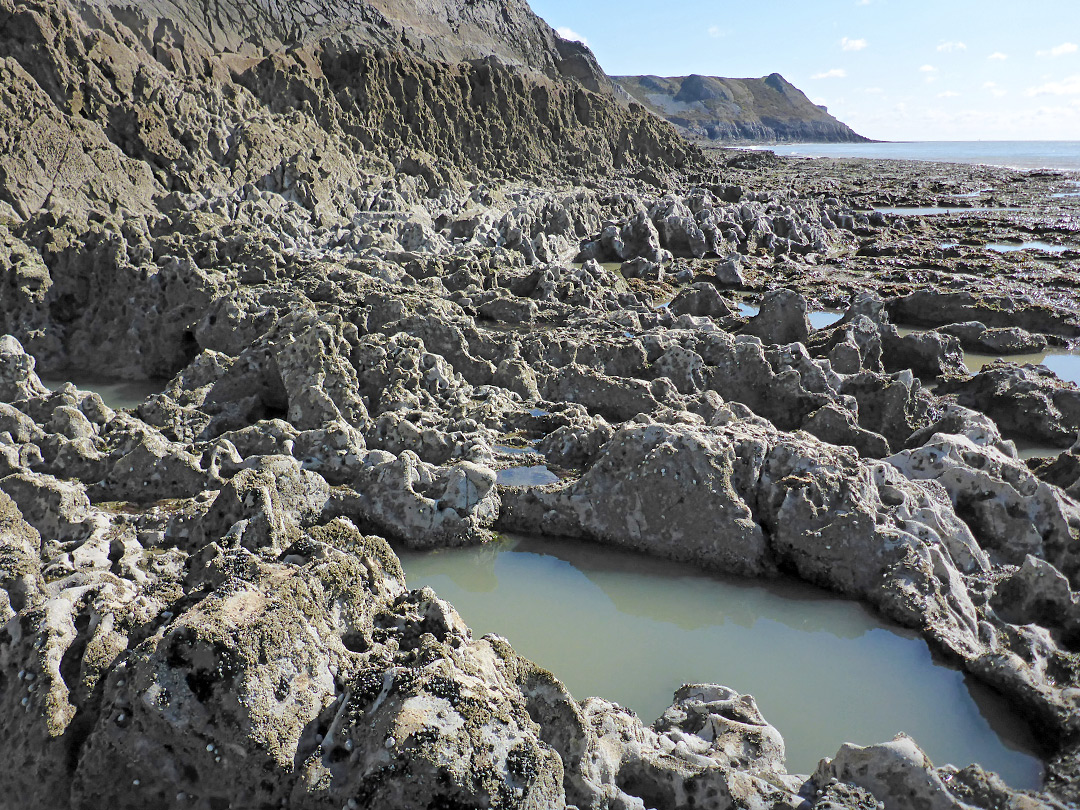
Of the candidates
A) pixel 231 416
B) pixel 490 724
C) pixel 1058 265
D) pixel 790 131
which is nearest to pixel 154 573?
pixel 490 724

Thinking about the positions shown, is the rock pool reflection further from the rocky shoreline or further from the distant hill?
the distant hill

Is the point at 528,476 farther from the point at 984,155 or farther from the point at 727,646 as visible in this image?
the point at 984,155

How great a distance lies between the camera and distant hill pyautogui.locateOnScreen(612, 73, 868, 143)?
159m

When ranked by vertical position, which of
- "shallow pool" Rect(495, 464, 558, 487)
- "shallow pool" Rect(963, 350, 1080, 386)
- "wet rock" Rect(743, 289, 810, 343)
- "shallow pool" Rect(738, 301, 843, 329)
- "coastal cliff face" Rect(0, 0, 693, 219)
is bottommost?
"shallow pool" Rect(738, 301, 843, 329)

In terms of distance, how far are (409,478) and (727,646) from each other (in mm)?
2587

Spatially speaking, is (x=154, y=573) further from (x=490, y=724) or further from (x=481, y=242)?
(x=481, y=242)

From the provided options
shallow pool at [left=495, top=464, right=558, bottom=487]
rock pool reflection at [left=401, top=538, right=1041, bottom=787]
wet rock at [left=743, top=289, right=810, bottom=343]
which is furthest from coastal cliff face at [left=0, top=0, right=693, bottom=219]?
wet rock at [left=743, top=289, right=810, bottom=343]

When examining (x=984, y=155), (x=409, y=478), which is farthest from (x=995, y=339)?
(x=984, y=155)

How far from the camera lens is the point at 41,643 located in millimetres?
2785

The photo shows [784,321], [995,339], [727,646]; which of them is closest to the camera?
[727,646]

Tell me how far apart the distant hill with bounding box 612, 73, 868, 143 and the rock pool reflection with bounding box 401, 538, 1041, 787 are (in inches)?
6213

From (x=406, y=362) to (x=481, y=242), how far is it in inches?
417

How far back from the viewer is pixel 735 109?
170500 millimetres

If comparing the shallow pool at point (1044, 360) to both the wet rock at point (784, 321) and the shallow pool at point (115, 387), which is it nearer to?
the wet rock at point (784, 321)
